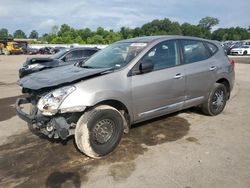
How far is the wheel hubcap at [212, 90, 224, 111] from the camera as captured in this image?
19.7 ft

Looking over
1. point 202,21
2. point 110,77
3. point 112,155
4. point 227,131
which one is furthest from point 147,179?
point 202,21

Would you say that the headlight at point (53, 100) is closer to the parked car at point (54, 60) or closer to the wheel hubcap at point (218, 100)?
the wheel hubcap at point (218, 100)

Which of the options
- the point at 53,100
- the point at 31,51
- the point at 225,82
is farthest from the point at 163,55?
the point at 31,51

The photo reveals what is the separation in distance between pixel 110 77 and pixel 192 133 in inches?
77.7

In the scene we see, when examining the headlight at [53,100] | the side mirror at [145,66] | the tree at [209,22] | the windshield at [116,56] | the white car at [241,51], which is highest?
Result: the tree at [209,22]

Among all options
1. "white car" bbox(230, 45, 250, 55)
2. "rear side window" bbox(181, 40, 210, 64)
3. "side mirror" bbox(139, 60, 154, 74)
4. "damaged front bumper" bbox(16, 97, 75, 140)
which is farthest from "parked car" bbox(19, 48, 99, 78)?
"white car" bbox(230, 45, 250, 55)

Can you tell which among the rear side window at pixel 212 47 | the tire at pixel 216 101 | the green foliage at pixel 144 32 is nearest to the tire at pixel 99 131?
the tire at pixel 216 101

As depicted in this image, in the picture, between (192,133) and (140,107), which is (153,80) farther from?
(192,133)

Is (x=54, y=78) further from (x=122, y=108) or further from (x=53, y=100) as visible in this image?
(x=122, y=108)

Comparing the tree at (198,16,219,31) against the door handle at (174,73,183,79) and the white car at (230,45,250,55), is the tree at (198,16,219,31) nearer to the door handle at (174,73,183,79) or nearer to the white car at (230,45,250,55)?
the white car at (230,45,250,55)

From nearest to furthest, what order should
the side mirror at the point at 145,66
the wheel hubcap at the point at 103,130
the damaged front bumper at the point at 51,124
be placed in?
the damaged front bumper at the point at 51,124
the wheel hubcap at the point at 103,130
the side mirror at the point at 145,66

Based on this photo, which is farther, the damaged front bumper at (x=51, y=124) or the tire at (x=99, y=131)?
the tire at (x=99, y=131)

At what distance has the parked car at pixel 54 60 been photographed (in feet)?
32.8

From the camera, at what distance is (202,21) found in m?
141
